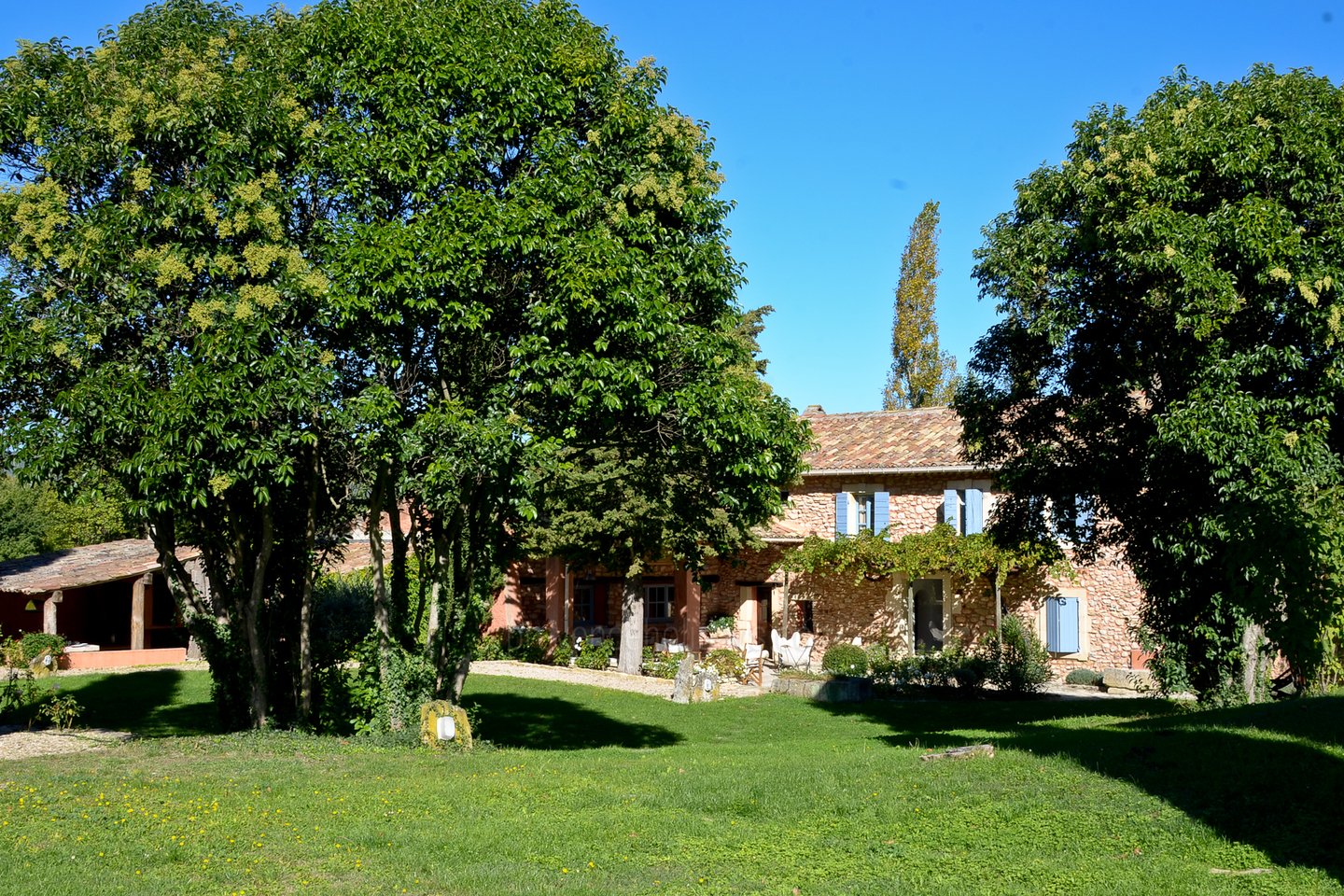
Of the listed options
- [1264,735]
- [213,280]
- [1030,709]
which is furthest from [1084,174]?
[213,280]

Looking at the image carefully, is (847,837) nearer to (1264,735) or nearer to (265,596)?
(1264,735)

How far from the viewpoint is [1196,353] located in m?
14.1

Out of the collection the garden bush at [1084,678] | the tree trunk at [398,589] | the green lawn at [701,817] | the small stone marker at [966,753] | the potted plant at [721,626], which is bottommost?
the garden bush at [1084,678]

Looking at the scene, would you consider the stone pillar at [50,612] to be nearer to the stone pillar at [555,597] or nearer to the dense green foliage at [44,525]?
the stone pillar at [555,597]

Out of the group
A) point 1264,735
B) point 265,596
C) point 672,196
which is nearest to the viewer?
point 1264,735

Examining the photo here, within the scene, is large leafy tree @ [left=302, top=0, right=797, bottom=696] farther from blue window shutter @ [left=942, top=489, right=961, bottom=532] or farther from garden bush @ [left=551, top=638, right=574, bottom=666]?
garden bush @ [left=551, top=638, right=574, bottom=666]

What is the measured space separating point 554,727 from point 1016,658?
1064cm

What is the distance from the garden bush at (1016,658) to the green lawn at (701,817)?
34.3ft

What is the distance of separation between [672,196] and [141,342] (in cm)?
590

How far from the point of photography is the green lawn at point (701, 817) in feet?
24.2

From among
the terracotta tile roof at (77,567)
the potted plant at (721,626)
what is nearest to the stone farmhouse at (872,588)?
the potted plant at (721,626)

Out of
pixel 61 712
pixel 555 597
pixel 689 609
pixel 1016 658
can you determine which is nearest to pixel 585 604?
pixel 555 597

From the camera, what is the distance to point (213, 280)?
12.1 m

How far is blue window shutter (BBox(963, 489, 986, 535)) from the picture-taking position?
25.5 m
